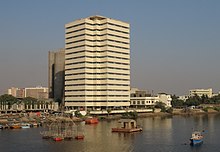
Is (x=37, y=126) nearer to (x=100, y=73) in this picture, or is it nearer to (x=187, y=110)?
(x=100, y=73)

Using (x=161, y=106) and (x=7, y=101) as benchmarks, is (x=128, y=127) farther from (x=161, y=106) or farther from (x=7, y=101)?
(x=7, y=101)

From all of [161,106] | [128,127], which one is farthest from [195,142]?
[161,106]

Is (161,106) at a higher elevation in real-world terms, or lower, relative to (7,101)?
lower

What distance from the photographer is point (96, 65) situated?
541 ft

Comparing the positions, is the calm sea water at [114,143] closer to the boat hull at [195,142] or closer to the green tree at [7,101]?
the boat hull at [195,142]

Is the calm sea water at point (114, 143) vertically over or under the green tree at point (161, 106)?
under

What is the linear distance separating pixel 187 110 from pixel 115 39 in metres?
58.5

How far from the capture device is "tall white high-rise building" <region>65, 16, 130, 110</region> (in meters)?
163

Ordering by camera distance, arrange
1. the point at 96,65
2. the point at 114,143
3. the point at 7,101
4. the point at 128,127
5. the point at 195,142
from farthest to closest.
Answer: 1. the point at 7,101
2. the point at 96,65
3. the point at 128,127
4. the point at 114,143
5. the point at 195,142

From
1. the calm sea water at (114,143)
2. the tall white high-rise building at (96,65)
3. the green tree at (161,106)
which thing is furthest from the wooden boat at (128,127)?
the green tree at (161,106)

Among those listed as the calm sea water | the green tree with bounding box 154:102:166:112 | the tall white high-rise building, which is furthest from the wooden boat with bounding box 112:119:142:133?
the green tree with bounding box 154:102:166:112

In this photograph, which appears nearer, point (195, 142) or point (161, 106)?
point (195, 142)

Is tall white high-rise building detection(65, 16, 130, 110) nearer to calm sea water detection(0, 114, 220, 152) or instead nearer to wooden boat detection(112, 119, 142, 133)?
wooden boat detection(112, 119, 142, 133)

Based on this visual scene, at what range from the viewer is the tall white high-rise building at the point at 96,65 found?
163m
